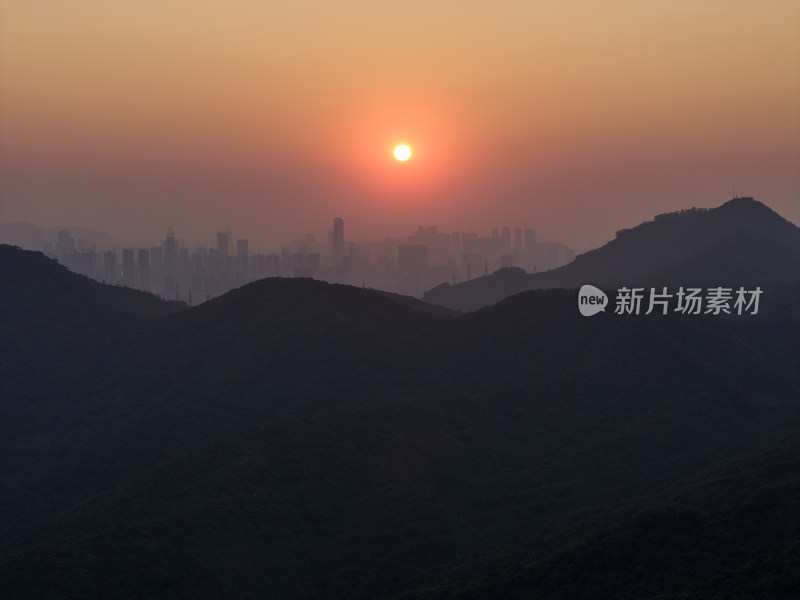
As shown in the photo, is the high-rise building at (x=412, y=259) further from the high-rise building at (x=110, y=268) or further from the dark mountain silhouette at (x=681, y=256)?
the high-rise building at (x=110, y=268)

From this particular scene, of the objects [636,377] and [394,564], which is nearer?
[394,564]

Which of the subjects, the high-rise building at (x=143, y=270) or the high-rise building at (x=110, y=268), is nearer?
the high-rise building at (x=110, y=268)

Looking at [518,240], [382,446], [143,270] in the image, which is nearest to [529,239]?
[518,240]

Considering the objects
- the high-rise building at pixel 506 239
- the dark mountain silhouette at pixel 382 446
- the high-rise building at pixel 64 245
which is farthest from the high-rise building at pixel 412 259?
the dark mountain silhouette at pixel 382 446

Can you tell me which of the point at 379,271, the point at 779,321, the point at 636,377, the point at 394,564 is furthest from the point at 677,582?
the point at 379,271

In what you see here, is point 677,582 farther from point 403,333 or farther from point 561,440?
point 403,333

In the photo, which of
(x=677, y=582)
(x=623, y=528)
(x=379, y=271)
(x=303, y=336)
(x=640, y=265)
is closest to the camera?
(x=677, y=582)
